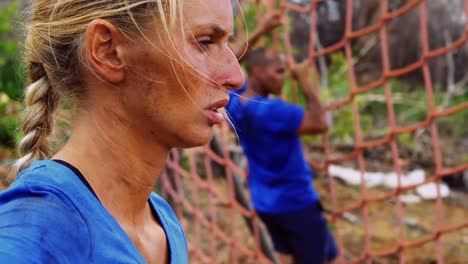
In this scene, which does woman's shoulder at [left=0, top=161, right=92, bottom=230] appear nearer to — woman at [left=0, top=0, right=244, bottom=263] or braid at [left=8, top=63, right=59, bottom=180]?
woman at [left=0, top=0, right=244, bottom=263]

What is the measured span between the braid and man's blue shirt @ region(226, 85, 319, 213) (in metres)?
1.03

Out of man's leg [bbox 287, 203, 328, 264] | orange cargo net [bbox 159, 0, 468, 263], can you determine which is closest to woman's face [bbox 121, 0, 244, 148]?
orange cargo net [bbox 159, 0, 468, 263]

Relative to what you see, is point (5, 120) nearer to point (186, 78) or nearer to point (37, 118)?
point (37, 118)

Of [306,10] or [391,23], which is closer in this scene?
[306,10]

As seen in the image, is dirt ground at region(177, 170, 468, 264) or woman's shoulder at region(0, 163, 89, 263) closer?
woman's shoulder at region(0, 163, 89, 263)

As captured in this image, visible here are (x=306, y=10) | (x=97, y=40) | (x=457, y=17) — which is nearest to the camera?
(x=97, y=40)

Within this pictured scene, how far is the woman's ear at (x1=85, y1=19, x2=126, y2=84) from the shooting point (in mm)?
540

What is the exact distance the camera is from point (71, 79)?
1.95ft

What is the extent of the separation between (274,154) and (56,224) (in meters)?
1.35

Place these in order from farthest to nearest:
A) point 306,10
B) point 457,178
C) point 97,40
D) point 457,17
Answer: point 457,17
point 457,178
point 306,10
point 97,40

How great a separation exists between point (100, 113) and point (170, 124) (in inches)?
2.9

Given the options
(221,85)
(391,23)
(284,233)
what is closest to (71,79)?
(221,85)

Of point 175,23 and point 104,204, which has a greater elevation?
point 175,23

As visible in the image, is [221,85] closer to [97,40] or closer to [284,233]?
[97,40]
